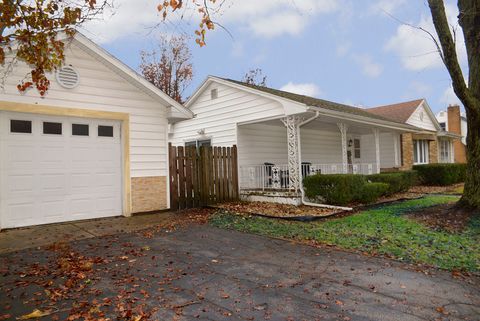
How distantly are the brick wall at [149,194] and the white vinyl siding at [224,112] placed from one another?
4301 mm

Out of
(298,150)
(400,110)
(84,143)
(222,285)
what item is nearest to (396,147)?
(400,110)

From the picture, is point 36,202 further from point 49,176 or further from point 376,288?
point 376,288

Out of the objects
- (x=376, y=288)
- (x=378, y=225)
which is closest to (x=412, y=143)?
(x=378, y=225)

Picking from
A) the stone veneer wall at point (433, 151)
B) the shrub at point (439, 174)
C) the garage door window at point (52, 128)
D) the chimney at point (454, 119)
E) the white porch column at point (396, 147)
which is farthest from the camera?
the chimney at point (454, 119)

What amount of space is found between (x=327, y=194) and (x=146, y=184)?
218 inches

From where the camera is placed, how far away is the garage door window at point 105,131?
29.8 feet

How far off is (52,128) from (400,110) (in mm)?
22711

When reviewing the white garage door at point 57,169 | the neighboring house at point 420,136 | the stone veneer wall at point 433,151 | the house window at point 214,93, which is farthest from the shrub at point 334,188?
the stone veneer wall at point 433,151

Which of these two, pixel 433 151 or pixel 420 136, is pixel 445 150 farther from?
pixel 420 136

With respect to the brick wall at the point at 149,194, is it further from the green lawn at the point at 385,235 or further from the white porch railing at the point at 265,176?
the white porch railing at the point at 265,176

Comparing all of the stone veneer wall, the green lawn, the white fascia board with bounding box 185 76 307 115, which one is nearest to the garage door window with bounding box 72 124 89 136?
the green lawn

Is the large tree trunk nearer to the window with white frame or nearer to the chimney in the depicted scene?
the window with white frame

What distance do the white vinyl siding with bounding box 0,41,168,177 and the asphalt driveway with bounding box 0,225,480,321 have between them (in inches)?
145

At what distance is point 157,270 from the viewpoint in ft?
16.2
